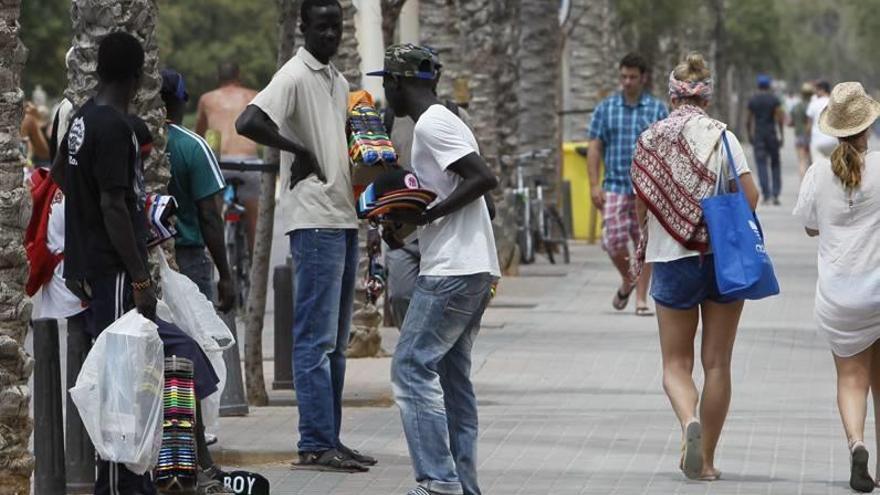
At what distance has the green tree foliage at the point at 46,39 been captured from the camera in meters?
66.0

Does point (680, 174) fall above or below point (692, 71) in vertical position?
below

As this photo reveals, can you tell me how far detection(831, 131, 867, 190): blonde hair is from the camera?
31.7 feet

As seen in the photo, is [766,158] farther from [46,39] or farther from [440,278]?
[46,39]

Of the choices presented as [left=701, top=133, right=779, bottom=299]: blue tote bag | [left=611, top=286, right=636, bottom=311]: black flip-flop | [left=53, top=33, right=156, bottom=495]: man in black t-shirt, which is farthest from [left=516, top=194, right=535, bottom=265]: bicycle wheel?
[left=53, top=33, right=156, bottom=495]: man in black t-shirt

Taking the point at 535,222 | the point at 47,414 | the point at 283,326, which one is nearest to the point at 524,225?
the point at 535,222

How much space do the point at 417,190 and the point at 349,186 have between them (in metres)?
1.59

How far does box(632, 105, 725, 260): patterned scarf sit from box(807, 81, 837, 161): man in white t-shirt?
14.9 m

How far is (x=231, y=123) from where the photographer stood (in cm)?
1775

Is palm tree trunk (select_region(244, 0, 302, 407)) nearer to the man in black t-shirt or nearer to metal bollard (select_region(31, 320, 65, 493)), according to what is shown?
metal bollard (select_region(31, 320, 65, 493))

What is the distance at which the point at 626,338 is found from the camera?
16.5 metres

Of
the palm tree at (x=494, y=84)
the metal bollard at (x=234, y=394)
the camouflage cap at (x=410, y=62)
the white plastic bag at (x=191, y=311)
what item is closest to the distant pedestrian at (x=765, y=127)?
the palm tree at (x=494, y=84)

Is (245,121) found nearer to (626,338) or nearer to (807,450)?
(807,450)

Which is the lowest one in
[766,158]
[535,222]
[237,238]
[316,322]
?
[766,158]

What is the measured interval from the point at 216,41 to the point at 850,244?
75.7 metres
